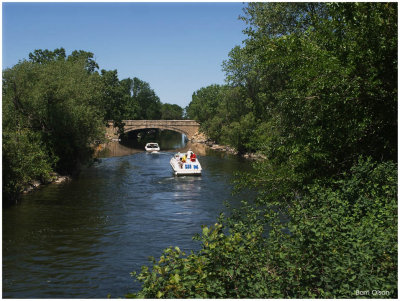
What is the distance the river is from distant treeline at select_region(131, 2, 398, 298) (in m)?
2.57

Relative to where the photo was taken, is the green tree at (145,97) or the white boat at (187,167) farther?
the green tree at (145,97)

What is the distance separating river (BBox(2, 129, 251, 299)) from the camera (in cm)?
1638

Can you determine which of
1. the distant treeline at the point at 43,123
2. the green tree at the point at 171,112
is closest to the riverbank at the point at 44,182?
the distant treeline at the point at 43,123

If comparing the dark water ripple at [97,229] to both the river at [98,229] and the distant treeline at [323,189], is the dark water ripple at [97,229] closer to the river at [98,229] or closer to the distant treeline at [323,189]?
the river at [98,229]

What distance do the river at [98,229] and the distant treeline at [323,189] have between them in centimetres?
257

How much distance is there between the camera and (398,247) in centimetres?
859

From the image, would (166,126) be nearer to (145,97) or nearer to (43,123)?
(145,97)

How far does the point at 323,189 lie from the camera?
13195mm

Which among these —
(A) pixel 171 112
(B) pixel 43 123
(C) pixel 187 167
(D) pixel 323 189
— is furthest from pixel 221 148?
(A) pixel 171 112

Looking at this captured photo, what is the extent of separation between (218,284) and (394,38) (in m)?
8.54

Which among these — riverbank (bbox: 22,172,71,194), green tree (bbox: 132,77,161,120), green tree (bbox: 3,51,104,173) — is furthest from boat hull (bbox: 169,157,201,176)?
green tree (bbox: 132,77,161,120)

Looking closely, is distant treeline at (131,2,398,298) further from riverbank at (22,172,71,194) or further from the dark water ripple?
riverbank at (22,172,71,194)

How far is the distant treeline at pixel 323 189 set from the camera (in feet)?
29.1

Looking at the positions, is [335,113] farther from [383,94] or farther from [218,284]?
[218,284]
